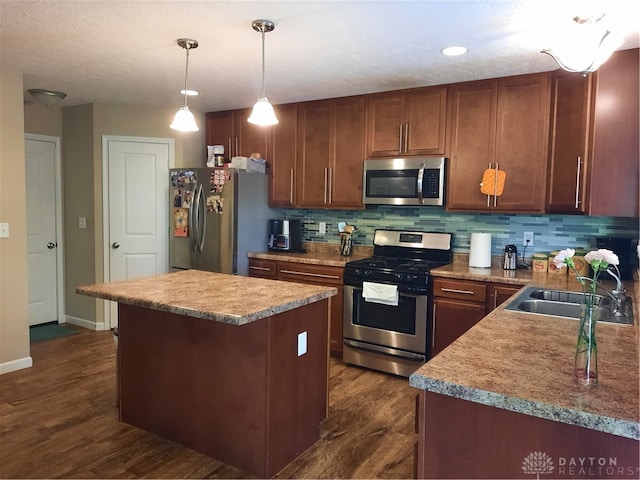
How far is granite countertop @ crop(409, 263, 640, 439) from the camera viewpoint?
3.74 feet

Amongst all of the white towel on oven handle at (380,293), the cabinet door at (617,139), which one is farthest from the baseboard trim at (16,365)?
the cabinet door at (617,139)

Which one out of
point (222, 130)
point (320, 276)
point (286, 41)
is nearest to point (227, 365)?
point (320, 276)

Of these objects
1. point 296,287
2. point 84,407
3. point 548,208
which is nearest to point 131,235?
point 84,407

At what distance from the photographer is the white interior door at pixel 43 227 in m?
4.69

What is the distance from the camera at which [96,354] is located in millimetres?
4023

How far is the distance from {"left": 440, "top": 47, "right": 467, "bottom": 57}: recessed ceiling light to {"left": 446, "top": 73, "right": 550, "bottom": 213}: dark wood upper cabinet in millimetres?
665

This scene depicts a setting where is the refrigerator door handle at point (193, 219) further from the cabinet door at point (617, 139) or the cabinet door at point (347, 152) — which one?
the cabinet door at point (617, 139)

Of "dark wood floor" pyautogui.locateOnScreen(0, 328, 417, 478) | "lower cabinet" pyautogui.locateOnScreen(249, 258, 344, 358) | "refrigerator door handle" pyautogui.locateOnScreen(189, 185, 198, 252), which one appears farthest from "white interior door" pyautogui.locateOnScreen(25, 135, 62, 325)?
"lower cabinet" pyautogui.locateOnScreen(249, 258, 344, 358)

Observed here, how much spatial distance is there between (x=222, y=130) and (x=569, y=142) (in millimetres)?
3239

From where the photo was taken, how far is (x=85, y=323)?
15.9ft

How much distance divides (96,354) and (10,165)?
5.50ft

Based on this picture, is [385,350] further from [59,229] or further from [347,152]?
[59,229]

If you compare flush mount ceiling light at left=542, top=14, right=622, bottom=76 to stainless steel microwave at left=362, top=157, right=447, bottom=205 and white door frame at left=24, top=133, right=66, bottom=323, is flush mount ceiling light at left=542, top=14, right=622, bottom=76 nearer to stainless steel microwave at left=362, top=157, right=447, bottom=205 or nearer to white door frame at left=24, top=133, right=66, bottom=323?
stainless steel microwave at left=362, top=157, right=447, bottom=205

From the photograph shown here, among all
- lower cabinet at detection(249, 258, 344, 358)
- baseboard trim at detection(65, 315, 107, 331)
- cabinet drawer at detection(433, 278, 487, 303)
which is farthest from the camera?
baseboard trim at detection(65, 315, 107, 331)
